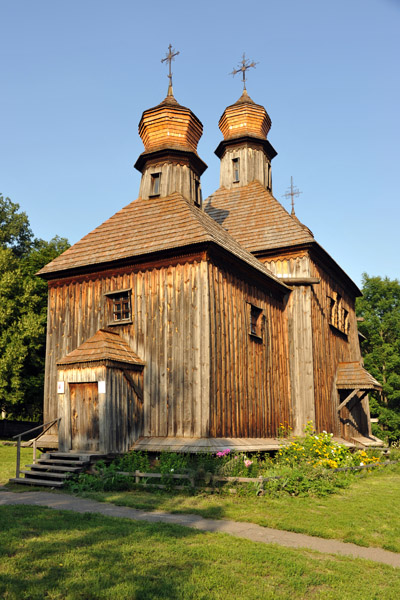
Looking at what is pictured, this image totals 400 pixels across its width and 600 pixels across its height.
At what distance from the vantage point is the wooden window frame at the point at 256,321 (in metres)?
17.3

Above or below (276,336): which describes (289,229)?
above

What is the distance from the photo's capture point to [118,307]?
16438 mm

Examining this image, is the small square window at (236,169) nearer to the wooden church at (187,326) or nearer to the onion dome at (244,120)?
the onion dome at (244,120)

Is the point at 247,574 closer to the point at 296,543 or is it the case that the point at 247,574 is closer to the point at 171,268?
the point at 296,543

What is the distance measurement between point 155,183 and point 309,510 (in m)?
13.4

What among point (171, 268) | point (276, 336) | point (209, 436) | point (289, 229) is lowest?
point (209, 436)

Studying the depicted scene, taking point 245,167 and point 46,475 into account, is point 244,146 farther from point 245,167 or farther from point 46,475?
point 46,475

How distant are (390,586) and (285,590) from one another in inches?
50.3

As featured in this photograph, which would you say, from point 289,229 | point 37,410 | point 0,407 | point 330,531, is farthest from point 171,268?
point 37,410

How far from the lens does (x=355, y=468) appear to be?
15.0 meters

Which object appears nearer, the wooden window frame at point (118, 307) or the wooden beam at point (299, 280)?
the wooden window frame at point (118, 307)

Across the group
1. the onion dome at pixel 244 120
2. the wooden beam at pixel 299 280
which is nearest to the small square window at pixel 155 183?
the wooden beam at pixel 299 280

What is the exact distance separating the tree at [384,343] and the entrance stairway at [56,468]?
34.5 m

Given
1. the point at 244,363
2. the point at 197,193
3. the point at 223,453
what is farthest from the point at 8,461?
the point at 197,193
